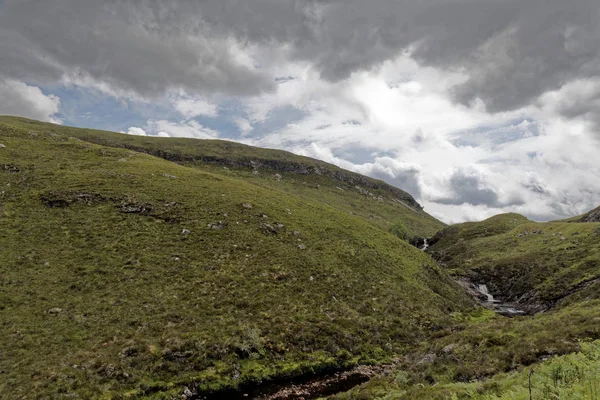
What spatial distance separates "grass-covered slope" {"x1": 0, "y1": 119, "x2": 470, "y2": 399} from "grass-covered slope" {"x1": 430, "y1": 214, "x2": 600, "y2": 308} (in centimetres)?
1580

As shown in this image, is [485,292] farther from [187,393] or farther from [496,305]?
[187,393]

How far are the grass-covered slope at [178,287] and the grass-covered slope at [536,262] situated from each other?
51.8ft

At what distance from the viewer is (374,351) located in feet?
108

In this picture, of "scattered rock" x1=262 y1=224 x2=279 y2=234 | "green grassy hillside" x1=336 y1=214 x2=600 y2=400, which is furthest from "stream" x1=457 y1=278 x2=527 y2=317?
"scattered rock" x1=262 y1=224 x2=279 y2=234

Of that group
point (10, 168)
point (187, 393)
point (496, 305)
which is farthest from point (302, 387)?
point (10, 168)

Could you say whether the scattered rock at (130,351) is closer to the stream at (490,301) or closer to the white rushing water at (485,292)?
the stream at (490,301)

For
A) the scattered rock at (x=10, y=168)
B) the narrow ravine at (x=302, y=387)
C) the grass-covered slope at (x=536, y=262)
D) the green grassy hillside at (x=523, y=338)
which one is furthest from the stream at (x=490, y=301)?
the scattered rock at (x=10, y=168)

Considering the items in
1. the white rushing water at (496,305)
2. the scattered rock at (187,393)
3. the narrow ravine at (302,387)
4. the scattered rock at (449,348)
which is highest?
the white rushing water at (496,305)

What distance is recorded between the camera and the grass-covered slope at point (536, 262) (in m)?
54.0

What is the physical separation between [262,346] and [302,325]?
5351 mm

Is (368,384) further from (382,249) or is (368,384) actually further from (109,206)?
(109,206)

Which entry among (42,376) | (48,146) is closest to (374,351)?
(42,376)

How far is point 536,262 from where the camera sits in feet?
227

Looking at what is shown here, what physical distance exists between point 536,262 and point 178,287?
71871 millimetres
